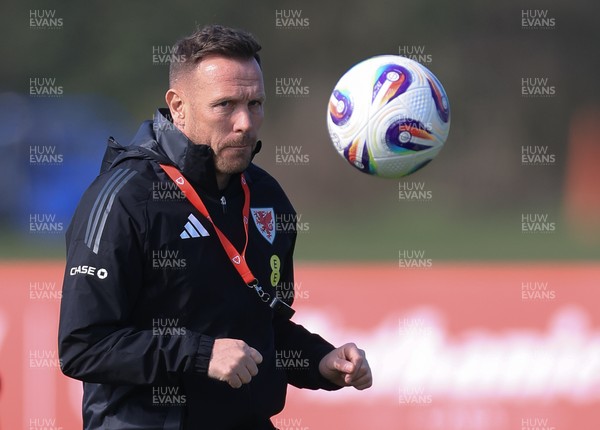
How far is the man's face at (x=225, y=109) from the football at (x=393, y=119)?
0.98 metres

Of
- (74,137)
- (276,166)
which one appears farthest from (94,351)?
(276,166)

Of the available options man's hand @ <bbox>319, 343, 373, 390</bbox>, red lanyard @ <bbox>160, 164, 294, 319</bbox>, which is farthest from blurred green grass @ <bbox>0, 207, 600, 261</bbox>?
red lanyard @ <bbox>160, 164, 294, 319</bbox>

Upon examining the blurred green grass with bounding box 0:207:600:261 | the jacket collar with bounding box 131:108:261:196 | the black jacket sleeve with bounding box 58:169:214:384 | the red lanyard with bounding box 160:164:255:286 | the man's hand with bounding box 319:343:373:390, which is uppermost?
the blurred green grass with bounding box 0:207:600:261

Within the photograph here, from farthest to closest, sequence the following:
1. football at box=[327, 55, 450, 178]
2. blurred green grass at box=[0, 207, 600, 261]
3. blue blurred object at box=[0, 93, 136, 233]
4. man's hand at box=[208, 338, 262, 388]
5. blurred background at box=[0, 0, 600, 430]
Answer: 1. blurred green grass at box=[0, 207, 600, 261]
2. blurred background at box=[0, 0, 600, 430]
3. blue blurred object at box=[0, 93, 136, 233]
4. football at box=[327, 55, 450, 178]
5. man's hand at box=[208, 338, 262, 388]

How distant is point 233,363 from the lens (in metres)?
2.98

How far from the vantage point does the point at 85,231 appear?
10.2 ft

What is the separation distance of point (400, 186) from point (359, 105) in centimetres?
1513

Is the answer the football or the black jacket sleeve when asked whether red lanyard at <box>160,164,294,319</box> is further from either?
the football

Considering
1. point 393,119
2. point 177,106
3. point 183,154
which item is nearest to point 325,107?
point 393,119

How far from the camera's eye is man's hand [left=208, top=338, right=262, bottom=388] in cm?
298

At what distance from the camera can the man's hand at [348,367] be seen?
349 centimetres

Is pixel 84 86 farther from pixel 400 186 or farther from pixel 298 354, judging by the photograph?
pixel 298 354

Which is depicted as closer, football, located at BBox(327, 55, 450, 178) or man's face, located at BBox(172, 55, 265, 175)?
man's face, located at BBox(172, 55, 265, 175)

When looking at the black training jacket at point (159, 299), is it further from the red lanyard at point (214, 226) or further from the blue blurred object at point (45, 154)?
the blue blurred object at point (45, 154)
